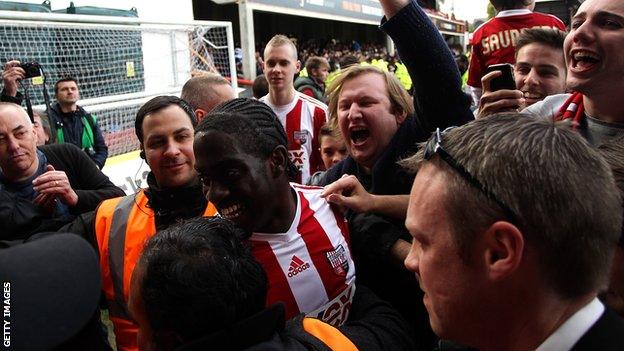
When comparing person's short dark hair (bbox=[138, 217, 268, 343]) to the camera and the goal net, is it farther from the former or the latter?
the goal net

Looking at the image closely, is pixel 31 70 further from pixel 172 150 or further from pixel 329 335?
pixel 329 335

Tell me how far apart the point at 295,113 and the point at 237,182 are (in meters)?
2.94

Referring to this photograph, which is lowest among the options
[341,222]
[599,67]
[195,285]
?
[341,222]

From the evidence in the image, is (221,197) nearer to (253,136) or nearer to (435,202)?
(253,136)

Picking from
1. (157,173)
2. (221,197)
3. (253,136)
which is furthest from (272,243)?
(157,173)

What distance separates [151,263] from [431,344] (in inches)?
Result: 44.6

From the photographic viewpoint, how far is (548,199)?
2.87 feet

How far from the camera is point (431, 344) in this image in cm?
185

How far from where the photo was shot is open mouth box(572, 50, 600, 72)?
170cm

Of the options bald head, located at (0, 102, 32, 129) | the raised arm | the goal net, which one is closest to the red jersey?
the raised arm

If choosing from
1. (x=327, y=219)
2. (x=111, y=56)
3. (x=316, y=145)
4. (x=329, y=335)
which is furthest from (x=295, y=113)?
(x=111, y=56)

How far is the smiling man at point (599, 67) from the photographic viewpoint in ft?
5.44

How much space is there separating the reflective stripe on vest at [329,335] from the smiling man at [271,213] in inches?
11.6

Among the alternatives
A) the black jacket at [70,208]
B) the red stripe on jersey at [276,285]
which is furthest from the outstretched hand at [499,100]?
the black jacket at [70,208]
